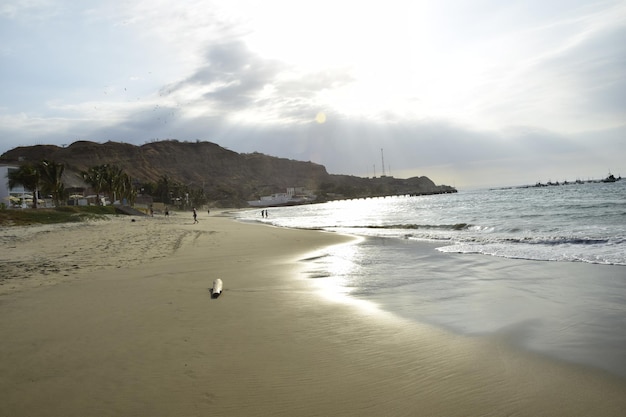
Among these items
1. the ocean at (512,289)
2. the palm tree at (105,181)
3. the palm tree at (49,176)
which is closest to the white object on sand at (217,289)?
the ocean at (512,289)

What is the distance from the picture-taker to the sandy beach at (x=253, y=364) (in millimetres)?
3699

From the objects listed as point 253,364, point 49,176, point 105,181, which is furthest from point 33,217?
point 253,364

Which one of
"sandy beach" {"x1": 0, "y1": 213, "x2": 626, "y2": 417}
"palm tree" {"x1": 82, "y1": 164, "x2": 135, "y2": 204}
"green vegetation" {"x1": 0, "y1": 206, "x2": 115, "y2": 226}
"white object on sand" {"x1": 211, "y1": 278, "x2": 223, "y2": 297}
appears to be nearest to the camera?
"sandy beach" {"x1": 0, "y1": 213, "x2": 626, "y2": 417}

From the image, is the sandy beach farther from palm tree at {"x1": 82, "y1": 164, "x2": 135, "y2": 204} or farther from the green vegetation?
palm tree at {"x1": 82, "y1": 164, "x2": 135, "y2": 204}

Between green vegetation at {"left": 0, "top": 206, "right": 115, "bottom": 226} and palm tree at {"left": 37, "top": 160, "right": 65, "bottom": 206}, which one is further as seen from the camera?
palm tree at {"left": 37, "top": 160, "right": 65, "bottom": 206}

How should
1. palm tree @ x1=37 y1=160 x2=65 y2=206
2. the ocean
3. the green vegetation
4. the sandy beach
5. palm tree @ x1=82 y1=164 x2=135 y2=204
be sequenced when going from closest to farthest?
the sandy beach < the ocean < the green vegetation < palm tree @ x1=37 y1=160 x2=65 y2=206 < palm tree @ x1=82 y1=164 x2=135 y2=204

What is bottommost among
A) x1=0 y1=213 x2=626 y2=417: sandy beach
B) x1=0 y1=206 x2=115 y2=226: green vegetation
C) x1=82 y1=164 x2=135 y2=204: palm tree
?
x1=0 y1=213 x2=626 y2=417: sandy beach

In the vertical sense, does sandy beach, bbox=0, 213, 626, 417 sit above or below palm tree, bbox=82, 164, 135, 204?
below

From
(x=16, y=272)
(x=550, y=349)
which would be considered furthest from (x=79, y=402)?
(x=16, y=272)

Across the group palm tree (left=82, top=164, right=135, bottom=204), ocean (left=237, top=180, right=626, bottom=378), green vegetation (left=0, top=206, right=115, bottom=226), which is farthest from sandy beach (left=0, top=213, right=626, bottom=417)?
palm tree (left=82, top=164, right=135, bottom=204)

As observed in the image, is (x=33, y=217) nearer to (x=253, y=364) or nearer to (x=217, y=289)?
(x=217, y=289)

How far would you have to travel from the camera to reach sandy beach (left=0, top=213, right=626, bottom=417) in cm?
370

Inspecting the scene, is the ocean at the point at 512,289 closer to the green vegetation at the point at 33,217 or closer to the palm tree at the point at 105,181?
the green vegetation at the point at 33,217

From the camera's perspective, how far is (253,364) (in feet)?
15.1
